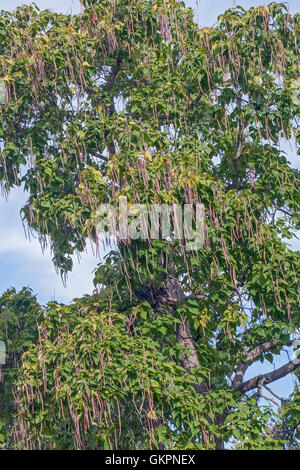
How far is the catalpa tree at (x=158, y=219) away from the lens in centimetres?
1042

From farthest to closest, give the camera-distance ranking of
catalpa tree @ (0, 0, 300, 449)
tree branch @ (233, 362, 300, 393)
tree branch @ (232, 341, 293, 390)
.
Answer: tree branch @ (233, 362, 300, 393), tree branch @ (232, 341, 293, 390), catalpa tree @ (0, 0, 300, 449)

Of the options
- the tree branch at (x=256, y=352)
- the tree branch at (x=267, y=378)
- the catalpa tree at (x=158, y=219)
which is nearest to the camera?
the catalpa tree at (x=158, y=219)

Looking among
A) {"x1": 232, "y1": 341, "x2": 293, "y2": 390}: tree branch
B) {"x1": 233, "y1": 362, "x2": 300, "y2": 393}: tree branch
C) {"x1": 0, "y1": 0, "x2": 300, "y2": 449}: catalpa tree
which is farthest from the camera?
{"x1": 233, "y1": 362, "x2": 300, "y2": 393}: tree branch

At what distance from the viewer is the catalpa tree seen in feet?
34.2

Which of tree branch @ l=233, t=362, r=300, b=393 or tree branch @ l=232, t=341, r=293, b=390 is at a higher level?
tree branch @ l=232, t=341, r=293, b=390

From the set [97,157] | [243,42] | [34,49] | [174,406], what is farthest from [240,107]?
[174,406]

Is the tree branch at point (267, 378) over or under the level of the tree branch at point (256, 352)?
under

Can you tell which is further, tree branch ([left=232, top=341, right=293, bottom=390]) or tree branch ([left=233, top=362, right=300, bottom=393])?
tree branch ([left=233, top=362, right=300, bottom=393])

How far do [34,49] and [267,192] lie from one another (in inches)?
189

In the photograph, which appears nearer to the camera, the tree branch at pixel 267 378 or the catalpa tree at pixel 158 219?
the catalpa tree at pixel 158 219

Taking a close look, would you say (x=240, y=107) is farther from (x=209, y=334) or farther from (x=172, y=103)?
(x=209, y=334)

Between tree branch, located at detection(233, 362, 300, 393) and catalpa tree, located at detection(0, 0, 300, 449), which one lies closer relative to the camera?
catalpa tree, located at detection(0, 0, 300, 449)
